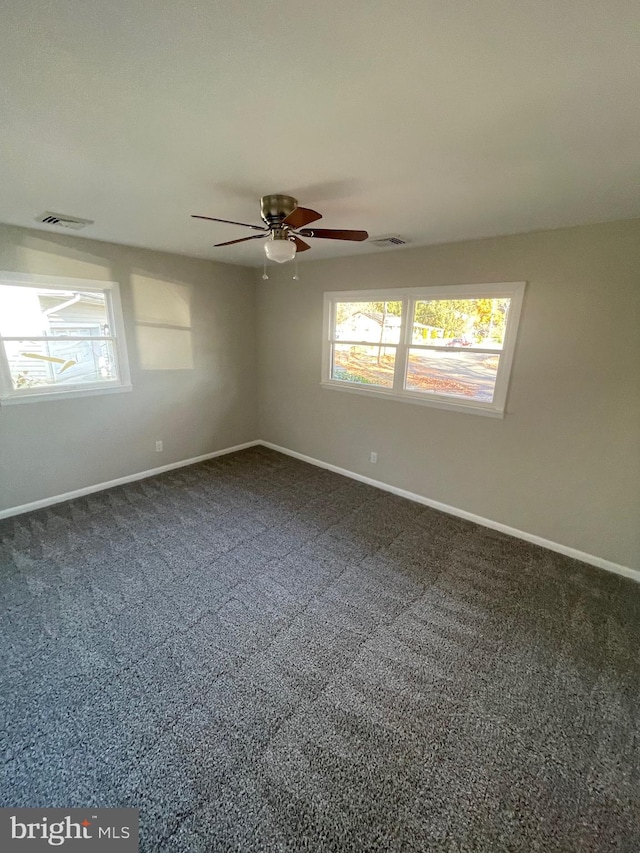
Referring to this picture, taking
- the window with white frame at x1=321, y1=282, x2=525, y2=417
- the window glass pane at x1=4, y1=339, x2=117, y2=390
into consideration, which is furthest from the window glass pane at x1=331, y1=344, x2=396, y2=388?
the window glass pane at x1=4, y1=339, x2=117, y2=390

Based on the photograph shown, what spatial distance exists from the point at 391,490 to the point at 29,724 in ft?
10.5

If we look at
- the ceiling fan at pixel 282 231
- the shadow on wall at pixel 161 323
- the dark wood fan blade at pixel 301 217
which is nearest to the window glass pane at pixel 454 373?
the ceiling fan at pixel 282 231

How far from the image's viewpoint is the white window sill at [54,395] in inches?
122

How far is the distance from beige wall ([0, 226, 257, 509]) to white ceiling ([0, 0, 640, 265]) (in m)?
1.23

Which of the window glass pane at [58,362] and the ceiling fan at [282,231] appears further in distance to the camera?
the window glass pane at [58,362]

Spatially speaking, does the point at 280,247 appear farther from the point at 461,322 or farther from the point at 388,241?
Result: the point at 461,322

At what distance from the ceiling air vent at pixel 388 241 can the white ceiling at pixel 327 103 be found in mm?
782

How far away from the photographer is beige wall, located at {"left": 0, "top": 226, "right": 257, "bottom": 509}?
3.17 metres

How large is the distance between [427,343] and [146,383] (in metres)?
3.12

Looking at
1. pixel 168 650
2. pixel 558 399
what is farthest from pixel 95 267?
pixel 558 399

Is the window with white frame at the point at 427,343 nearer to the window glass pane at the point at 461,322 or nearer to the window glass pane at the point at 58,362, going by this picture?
the window glass pane at the point at 461,322

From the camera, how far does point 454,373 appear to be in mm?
3277

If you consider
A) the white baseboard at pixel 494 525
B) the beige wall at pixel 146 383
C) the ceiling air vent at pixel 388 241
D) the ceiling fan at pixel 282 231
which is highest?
the ceiling air vent at pixel 388 241

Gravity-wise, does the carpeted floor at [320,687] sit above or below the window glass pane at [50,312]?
below
